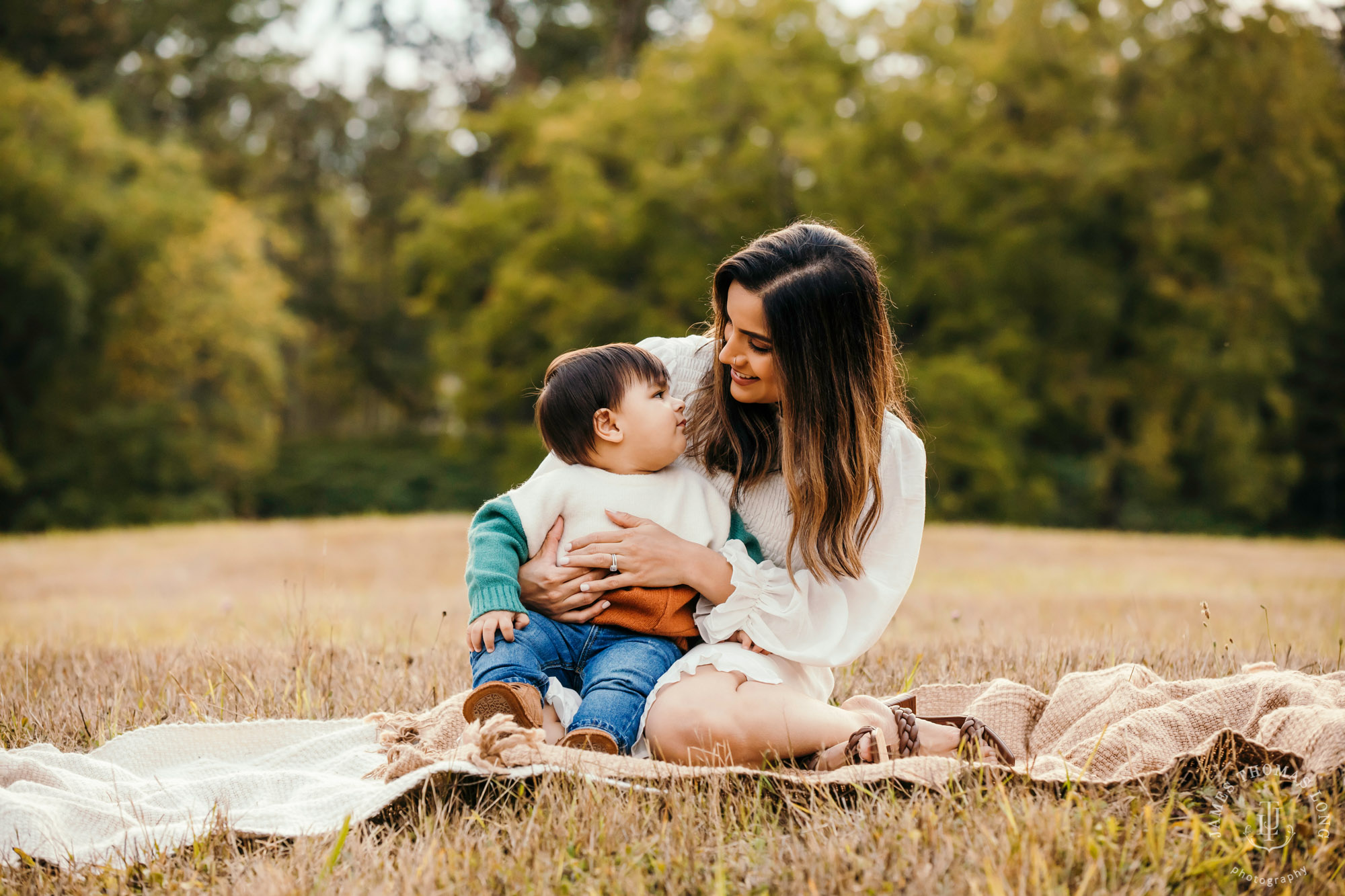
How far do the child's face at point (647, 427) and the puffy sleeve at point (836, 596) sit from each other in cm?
33

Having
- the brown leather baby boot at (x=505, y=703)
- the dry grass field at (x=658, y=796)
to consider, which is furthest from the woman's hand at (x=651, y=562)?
the dry grass field at (x=658, y=796)

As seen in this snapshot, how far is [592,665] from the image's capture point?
2658 millimetres

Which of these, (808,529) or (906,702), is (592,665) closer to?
(808,529)

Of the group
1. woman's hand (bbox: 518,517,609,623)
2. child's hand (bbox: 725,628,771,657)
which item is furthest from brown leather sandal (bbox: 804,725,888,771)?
woman's hand (bbox: 518,517,609,623)

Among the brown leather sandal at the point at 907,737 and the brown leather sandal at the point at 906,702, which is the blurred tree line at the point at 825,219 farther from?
the brown leather sandal at the point at 907,737

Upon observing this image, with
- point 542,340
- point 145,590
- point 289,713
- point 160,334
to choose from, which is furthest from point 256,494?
point 289,713

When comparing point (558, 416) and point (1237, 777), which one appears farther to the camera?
point (558, 416)

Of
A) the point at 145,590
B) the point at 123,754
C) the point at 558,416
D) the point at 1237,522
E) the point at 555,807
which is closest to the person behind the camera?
the point at 555,807

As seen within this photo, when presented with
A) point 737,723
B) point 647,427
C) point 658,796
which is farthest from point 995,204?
point 658,796

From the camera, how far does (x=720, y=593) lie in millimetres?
2717

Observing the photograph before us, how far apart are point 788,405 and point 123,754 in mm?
1978

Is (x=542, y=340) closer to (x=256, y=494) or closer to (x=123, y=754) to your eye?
(x=256, y=494)

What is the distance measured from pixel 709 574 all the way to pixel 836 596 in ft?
1.13

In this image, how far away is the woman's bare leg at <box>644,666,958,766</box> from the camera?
243 cm
